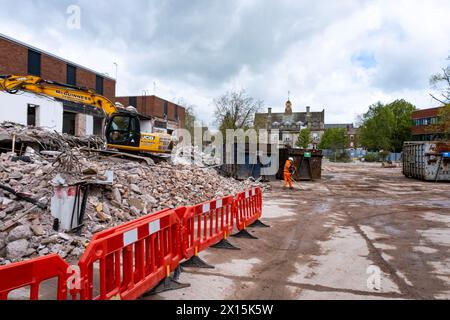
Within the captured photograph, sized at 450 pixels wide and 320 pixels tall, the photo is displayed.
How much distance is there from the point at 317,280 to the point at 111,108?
38.5ft

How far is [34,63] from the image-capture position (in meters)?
31.2

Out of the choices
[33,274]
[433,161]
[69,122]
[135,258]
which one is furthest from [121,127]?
[433,161]

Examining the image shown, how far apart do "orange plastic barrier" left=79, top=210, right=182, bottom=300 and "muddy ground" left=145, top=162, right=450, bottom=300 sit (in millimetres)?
354

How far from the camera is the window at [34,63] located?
30.7m

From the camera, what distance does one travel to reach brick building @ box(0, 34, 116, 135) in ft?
75.0

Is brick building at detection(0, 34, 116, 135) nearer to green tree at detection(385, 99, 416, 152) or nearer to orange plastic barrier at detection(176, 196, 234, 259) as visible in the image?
orange plastic barrier at detection(176, 196, 234, 259)

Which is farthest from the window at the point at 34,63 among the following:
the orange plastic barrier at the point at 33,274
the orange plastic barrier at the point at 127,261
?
the orange plastic barrier at the point at 33,274

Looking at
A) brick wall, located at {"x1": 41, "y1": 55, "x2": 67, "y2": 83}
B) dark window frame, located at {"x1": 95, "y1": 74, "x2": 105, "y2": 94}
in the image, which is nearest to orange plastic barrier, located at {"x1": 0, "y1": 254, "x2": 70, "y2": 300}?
brick wall, located at {"x1": 41, "y1": 55, "x2": 67, "y2": 83}

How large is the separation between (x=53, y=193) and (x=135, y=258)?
384 cm

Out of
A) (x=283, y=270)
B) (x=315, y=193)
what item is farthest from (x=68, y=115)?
(x=283, y=270)

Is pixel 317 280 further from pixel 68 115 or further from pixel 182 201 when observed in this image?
pixel 68 115

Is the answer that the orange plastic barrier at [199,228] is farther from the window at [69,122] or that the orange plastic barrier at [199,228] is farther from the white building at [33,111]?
the window at [69,122]
